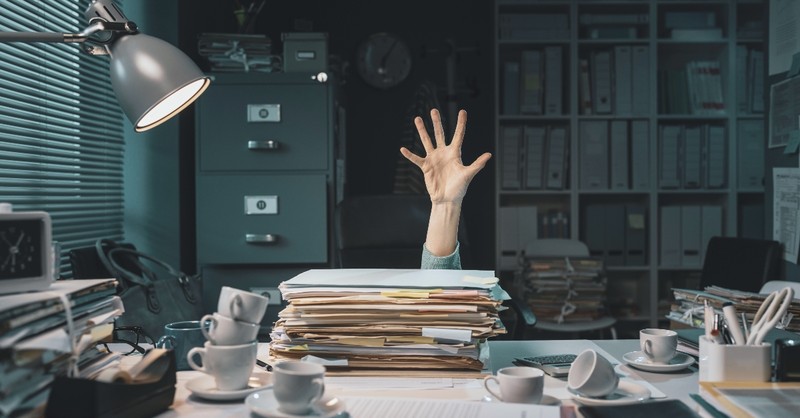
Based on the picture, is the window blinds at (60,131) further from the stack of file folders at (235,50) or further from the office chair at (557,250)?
the office chair at (557,250)

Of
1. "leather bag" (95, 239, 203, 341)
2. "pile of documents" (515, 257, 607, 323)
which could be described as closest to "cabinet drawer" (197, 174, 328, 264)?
"leather bag" (95, 239, 203, 341)

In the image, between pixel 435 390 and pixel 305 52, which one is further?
pixel 305 52

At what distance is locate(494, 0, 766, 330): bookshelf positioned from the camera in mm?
3855

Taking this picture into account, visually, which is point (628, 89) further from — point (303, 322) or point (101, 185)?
point (303, 322)

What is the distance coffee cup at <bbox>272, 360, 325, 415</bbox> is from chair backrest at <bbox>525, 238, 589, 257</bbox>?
294cm

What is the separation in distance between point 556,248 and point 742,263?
117cm

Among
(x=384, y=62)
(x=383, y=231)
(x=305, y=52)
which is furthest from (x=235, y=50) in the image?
(x=384, y=62)

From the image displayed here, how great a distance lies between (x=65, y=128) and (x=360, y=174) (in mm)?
1947

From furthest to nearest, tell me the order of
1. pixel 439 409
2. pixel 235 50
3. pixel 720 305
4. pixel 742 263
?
pixel 235 50 → pixel 742 263 → pixel 720 305 → pixel 439 409

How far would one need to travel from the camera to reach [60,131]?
96.7 inches

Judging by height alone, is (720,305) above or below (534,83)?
below

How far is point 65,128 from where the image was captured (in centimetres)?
252

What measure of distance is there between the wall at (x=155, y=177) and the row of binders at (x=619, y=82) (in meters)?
2.17

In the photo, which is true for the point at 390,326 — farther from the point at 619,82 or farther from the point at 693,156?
the point at 693,156
